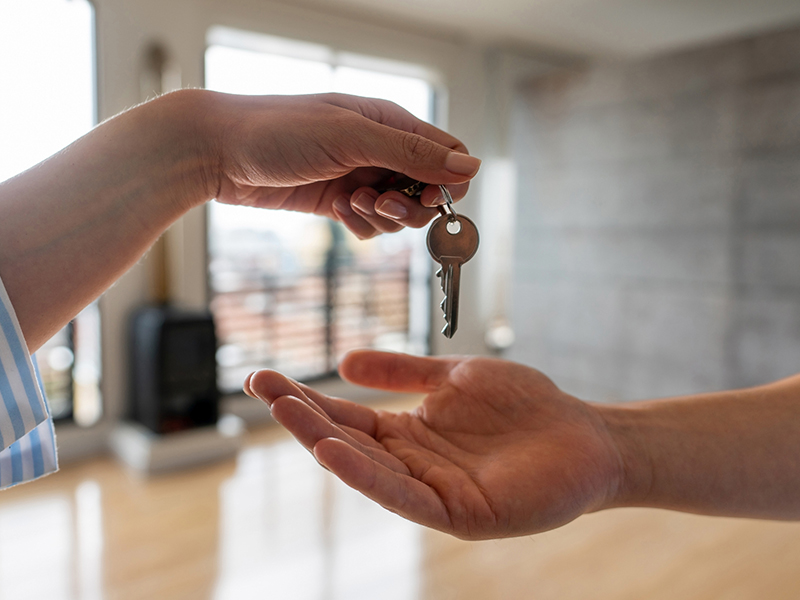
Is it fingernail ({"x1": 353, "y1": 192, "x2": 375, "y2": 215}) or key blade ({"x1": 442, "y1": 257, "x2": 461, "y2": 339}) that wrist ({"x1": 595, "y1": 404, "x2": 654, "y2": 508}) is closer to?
key blade ({"x1": 442, "y1": 257, "x2": 461, "y2": 339})

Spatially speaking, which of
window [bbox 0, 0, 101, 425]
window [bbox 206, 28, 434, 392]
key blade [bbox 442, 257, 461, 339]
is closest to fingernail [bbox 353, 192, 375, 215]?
key blade [bbox 442, 257, 461, 339]

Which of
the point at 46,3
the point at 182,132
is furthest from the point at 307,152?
the point at 46,3

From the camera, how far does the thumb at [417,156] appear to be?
0.81 metres

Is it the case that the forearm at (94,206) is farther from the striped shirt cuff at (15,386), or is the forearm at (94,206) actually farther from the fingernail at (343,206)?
the fingernail at (343,206)

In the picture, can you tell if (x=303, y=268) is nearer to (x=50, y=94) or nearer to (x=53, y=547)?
(x=50, y=94)

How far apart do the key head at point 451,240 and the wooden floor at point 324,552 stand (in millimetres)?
1593

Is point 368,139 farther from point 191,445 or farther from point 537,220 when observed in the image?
point 537,220

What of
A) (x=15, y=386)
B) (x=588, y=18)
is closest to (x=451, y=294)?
(x=15, y=386)

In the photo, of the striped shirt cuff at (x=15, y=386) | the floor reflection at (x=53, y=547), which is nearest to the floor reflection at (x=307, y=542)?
the floor reflection at (x=53, y=547)

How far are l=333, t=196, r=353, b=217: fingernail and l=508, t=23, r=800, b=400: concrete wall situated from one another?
3.24 meters

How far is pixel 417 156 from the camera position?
2.65ft

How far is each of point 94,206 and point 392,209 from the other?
44 centimetres

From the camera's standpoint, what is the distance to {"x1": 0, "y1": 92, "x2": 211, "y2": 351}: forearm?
796 millimetres

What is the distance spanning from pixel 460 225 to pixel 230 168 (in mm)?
384
